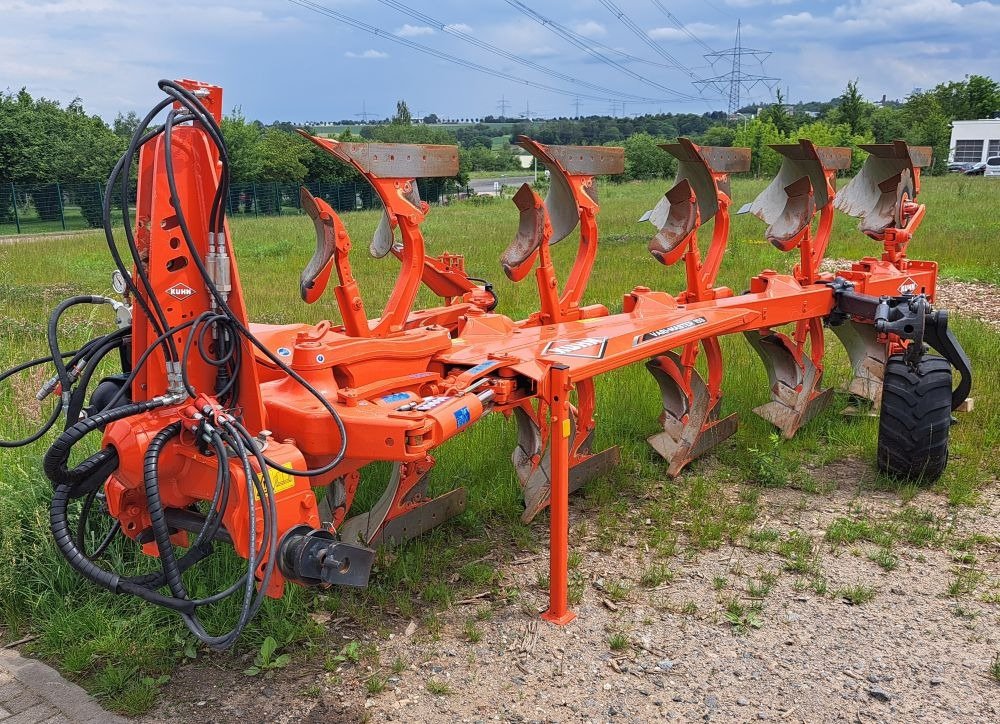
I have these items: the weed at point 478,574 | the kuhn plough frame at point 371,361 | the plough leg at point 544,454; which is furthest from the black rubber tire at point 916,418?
the weed at point 478,574

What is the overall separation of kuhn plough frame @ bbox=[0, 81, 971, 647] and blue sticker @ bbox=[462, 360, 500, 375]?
0.05ft

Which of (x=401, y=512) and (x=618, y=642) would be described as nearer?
(x=618, y=642)

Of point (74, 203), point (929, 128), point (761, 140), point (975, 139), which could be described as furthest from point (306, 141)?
point (975, 139)

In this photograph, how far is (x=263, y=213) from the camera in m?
38.2

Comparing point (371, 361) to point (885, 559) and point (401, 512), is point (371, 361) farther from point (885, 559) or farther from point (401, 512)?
point (885, 559)

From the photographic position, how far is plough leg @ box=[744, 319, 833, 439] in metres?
6.37

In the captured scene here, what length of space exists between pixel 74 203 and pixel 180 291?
3315 cm

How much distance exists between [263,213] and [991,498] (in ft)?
119

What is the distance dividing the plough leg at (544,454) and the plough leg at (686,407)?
18.9 inches

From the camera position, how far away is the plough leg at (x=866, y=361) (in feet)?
22.0

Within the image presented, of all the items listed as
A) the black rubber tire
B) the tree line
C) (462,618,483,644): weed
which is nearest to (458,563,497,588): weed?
(462,618,483,644): weed

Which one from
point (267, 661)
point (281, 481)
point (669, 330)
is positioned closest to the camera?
point (281, 481)

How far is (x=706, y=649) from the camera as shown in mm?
3725

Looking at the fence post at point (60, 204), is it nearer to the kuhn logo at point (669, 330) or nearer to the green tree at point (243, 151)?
the green tree at point (243, 151)
